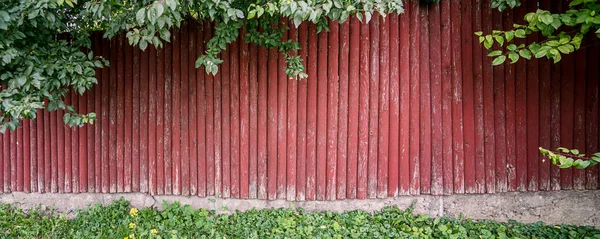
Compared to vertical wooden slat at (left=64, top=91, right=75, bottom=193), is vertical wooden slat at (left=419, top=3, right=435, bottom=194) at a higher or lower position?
higher

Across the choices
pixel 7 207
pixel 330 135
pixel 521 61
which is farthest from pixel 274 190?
pixel 7 207

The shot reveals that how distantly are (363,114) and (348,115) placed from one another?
174 millimetres

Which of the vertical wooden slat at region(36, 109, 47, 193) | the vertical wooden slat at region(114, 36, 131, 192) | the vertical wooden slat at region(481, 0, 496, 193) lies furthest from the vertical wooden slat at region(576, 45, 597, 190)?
the vertical wooden slat at region(36, 109, 47, 193)

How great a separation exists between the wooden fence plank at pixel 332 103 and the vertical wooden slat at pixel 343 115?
0.13 ft

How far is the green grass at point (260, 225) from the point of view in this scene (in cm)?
371

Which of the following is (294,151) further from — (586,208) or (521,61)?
(586,208)

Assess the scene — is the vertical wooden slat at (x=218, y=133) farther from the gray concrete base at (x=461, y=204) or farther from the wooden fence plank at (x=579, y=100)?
the wooden fence plank at (x=579, y=100)

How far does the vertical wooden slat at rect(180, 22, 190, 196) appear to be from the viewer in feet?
13.7

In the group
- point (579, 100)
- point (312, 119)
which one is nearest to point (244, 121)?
point (312, 119)

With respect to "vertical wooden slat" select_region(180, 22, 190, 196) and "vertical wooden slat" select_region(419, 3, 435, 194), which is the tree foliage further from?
"vertical wooden slat" select_region(419, 3, 435, 194)

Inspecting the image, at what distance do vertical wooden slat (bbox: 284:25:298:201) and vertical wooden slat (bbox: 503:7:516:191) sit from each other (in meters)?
2.38

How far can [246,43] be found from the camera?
405 centimetres

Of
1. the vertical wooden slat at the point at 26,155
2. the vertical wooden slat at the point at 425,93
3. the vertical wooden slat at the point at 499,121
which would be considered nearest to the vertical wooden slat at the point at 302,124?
the vertical wooden slat at the point at 425,93

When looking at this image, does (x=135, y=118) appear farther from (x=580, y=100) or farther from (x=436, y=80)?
(x=580, y=100)
